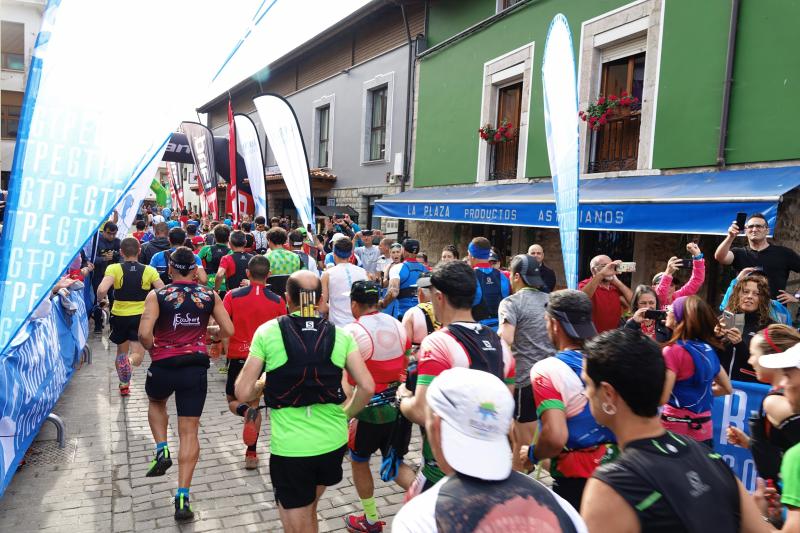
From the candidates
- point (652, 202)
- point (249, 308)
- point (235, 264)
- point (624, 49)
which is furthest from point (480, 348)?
point (624, 49)

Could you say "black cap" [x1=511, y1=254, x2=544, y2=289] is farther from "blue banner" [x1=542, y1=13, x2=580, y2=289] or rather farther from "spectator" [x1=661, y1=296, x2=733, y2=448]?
"spectator" [x1=661, y1=296, x2=733, y2=448]

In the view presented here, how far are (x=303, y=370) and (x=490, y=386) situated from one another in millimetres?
1671

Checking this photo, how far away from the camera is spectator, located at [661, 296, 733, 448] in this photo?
321 cm

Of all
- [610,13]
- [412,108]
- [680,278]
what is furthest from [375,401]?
[412,108]

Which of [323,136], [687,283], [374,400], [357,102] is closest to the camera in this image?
[374,400]

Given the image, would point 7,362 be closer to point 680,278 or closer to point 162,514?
point 162,514

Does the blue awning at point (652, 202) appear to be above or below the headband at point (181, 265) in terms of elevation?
above

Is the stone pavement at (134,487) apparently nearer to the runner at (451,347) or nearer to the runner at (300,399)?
the runner at (300,399)

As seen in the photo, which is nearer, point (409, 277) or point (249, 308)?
point (249, 308)

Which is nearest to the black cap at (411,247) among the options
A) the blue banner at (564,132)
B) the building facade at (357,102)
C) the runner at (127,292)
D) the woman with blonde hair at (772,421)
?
the blue banner at (564,132)

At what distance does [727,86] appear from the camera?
7.36 meters

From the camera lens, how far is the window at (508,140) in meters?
11.9

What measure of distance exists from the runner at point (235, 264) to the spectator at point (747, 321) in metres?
5.16

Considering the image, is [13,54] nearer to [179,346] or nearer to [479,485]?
[179,346]
